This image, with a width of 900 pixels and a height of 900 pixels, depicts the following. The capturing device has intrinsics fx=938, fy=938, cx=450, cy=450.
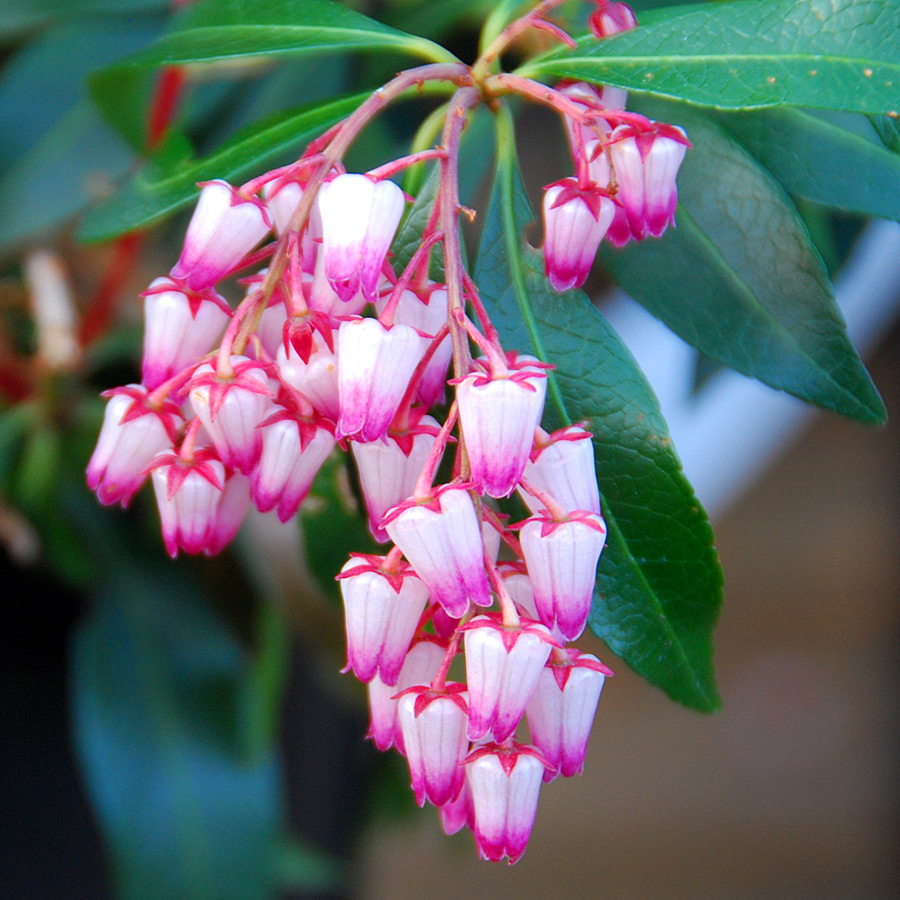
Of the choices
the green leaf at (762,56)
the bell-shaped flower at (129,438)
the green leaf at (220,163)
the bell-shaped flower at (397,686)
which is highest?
the green leaf at (220,163)

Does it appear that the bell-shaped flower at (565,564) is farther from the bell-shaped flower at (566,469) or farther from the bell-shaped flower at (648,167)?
the bell-shaped flower at (648,167)

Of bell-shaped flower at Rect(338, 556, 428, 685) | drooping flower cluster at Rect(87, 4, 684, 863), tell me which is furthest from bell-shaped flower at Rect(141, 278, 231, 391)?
bell-shaped flower at Rect(338, 556, 428, 685)

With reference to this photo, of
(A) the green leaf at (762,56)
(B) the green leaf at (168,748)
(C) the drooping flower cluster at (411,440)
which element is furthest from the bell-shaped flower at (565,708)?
(B) the green leaf at (168,748)

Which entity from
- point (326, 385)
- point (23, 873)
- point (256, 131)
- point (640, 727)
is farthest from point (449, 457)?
point (640, 727)

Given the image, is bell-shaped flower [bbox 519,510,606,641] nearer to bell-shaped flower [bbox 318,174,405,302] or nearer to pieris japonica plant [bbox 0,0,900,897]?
pieris japonica plant [bbox 0,0,900,897]

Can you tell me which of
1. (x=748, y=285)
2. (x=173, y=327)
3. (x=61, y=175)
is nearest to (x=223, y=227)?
(x=173, y=327)
